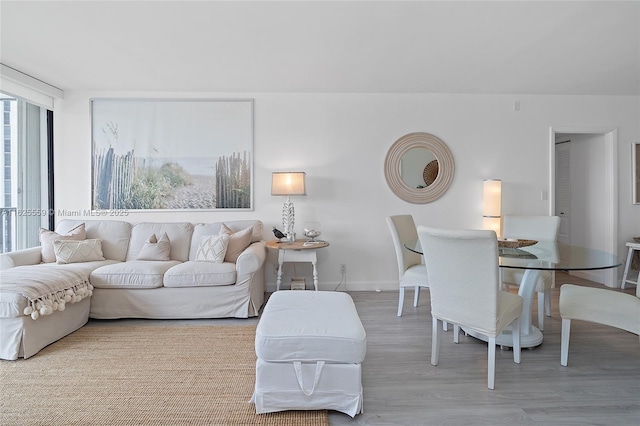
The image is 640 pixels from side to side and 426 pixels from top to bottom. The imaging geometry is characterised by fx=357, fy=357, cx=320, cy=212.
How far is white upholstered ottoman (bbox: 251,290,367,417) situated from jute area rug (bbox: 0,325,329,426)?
9cm

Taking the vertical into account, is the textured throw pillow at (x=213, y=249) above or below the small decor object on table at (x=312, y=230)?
below

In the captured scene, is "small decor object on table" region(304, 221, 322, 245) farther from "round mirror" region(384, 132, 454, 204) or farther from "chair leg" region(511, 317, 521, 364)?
"chair leg" region(511, 317, 521, 364)


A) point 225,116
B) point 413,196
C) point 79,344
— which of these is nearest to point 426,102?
point 413,196

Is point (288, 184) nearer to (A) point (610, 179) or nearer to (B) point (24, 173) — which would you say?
(B) point (24, 173)

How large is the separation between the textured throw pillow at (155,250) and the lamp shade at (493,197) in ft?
11.8

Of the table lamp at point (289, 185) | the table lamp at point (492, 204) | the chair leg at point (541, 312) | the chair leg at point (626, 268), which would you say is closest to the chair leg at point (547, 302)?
the chair leg at point (541, 312)

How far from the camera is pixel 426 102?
14.1ft

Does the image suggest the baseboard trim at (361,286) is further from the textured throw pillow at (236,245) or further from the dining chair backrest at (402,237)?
the textured throw pillow at (236,245)

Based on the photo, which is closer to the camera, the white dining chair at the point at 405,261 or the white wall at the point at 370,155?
the white dining chair at the point at 405,261

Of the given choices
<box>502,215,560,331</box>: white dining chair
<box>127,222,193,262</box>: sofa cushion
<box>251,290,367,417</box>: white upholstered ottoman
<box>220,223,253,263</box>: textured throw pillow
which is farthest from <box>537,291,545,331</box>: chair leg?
<box>127,222,193,262</box>: sofa cushion

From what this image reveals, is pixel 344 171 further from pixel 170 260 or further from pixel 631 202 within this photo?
pixel 631 202

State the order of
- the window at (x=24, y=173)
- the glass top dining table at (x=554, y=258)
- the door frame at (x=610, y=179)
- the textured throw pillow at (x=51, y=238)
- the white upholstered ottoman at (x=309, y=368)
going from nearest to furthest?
the white upholstered ottoman at (x=309, y=368), the glass top dining table at (x=554, y=258), the textured throw pillow at (x=51, y=238), the window at (x=24, y=173), the door frame at (x=610, y=179)

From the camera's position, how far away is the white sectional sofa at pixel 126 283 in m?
2.46

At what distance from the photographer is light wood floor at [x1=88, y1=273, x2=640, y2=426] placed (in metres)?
1.82
